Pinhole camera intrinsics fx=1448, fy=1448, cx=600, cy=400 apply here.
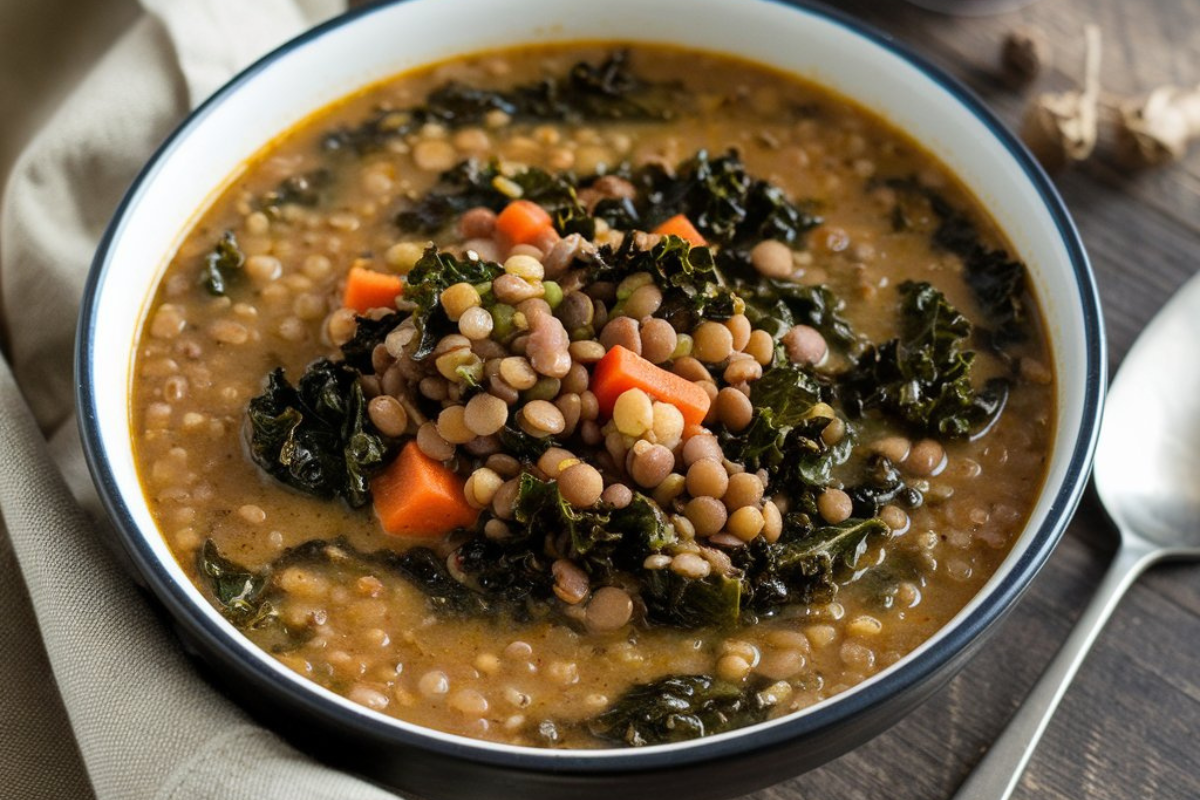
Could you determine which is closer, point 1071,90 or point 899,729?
point 899,729

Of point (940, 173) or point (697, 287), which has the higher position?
point (940, 173)

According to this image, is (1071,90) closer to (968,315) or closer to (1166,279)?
(1166,279)

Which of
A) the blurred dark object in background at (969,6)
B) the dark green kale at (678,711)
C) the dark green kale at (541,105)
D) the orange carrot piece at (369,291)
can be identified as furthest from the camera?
the blurred dark object in background at (969,6)

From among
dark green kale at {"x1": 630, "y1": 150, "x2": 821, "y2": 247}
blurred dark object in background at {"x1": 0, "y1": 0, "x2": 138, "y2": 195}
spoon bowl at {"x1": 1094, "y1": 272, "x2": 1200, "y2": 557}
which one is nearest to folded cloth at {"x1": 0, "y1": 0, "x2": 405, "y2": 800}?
blurred dark object in background at {"x1": 0, "y1": 0, "x2": 138, "y2": 195}

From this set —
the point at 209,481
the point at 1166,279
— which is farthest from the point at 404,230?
the point at 1166,279

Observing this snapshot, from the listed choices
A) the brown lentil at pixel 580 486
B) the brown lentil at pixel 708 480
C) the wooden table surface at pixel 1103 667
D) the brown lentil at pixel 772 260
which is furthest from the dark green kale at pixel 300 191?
the wooden table surface at pixel 1103 667

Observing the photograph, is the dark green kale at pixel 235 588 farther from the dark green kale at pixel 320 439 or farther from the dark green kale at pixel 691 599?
the dark green kale at pixel 691 599

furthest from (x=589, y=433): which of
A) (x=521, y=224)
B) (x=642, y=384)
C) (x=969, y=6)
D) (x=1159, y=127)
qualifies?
(x=969, y=6)

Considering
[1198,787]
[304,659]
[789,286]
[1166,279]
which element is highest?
[1166,279]
